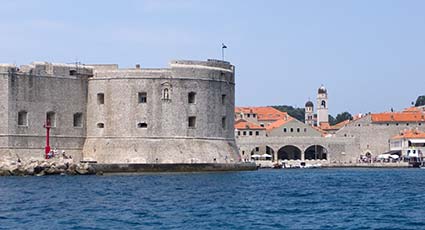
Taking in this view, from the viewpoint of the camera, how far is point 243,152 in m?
73.0

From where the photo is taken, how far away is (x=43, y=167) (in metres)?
44.7

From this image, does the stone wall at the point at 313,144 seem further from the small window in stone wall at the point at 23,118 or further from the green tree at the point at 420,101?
the green tree at the point at 420,101

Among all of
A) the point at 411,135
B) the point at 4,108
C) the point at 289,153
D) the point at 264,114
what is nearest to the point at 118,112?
the point at 4,108

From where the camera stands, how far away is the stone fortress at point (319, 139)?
7338cm

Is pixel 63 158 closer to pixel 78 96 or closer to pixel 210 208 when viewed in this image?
pixel 78 96

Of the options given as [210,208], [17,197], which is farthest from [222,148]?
[210,208]

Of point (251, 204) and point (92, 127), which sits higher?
point (92, 127)

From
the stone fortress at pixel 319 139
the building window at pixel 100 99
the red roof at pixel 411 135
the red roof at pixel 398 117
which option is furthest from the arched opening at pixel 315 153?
the building window at pixel 100 99

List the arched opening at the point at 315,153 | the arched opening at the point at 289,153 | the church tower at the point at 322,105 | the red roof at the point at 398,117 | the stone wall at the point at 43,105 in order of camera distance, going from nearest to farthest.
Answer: the stone wall at the point at 43,105 → the arched opening at the point at 315,153 → the arched opening at the point at 289,153 → the red roof at the point at 398,117 → the church tower at the point at 322,105

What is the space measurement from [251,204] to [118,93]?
21.5 m

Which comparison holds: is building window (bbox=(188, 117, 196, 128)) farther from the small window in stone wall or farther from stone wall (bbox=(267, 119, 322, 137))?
stone wall (bbox=(267, 119, 322, 137))

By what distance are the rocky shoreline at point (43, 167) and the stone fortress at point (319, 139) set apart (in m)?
26.8

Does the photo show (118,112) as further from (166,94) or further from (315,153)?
(315,153)

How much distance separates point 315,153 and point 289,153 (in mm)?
1866
